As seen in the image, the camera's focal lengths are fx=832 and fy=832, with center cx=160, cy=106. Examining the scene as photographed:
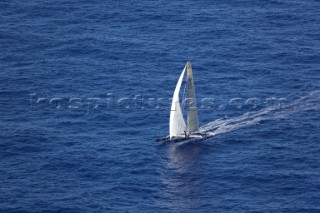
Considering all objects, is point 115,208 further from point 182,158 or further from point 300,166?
point 300,166

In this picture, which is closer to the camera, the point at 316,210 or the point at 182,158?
the point at 316,210

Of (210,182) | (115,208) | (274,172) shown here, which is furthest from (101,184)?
(274,172)

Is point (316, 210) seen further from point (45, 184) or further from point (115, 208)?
point (45, 184)

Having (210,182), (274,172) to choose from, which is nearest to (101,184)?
(210,182)

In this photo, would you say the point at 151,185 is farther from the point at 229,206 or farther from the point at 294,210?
the point at 294,210

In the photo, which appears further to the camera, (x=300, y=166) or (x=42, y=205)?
(x=300, y=166)

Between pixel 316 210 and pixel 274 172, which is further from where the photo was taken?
pixel 274 172

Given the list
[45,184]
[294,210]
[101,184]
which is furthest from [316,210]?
[45,184]
